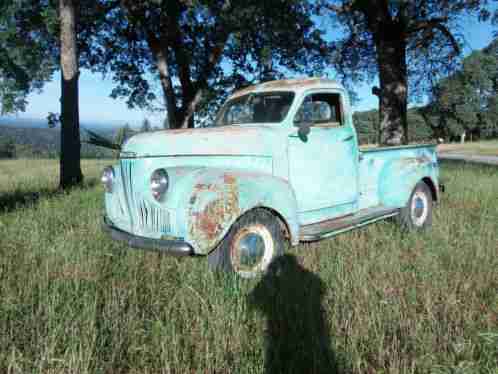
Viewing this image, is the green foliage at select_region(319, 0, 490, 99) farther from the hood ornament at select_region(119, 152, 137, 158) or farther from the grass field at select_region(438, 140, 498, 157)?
the grass field at select_region(438, 140, 498, 157)

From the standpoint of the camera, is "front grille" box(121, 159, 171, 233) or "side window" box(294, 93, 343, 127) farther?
"side window" box(294, 93, 343, 127)

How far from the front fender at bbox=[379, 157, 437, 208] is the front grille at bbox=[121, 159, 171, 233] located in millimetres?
2997

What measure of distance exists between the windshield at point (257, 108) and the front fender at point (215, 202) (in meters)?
1.22

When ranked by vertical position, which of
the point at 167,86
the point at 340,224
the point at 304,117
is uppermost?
the point at 167,86

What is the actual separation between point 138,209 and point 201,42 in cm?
1246

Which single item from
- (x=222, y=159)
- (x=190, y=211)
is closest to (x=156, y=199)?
→ (x=190, y=211)

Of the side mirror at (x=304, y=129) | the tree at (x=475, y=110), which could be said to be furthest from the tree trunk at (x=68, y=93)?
the tree at (x=475, y=110)

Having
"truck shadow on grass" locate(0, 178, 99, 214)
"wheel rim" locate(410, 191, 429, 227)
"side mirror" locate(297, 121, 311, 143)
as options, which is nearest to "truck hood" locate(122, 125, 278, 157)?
"side mirror" locate(297, 121, 311, 143)

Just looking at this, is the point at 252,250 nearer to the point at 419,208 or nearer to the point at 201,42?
the point at 419,208

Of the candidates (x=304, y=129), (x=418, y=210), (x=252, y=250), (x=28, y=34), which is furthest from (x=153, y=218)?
(x=28, y=34)

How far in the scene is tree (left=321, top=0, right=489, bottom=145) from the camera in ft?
35.6

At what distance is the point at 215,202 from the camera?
276cm

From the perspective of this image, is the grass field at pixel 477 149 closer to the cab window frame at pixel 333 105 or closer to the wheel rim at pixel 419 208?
the wheel rim at pixel 419 208

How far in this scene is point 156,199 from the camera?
2.99 m
